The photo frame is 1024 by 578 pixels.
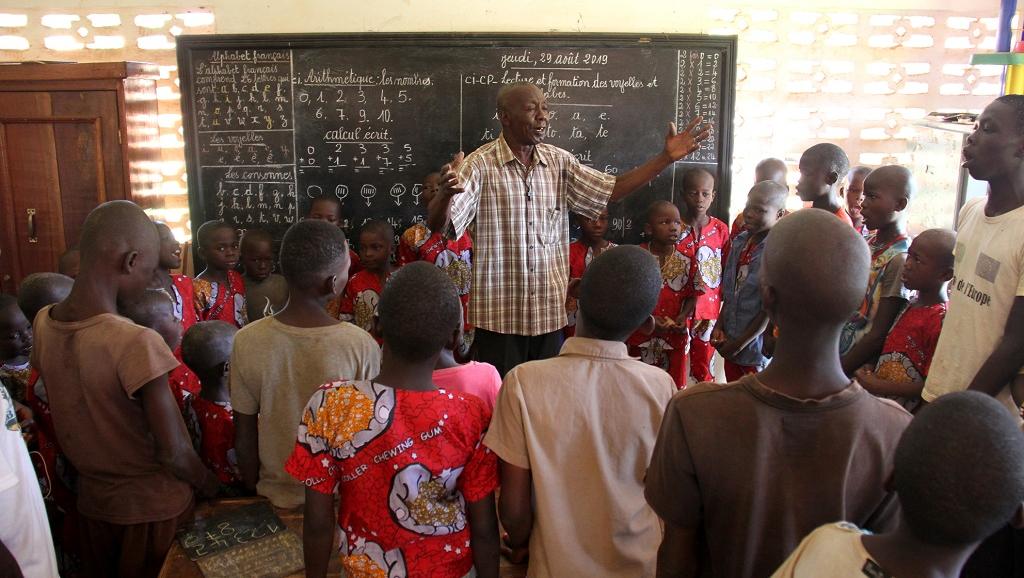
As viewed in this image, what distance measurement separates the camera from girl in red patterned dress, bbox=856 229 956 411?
2391mm

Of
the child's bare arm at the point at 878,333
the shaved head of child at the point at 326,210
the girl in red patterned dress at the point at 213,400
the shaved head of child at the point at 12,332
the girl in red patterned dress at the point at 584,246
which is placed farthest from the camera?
the shaved head of child at the point at 326,210

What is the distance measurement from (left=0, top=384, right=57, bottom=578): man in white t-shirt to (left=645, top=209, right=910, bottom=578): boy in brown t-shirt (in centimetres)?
129

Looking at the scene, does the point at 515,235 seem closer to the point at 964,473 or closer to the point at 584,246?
the point at 584,246

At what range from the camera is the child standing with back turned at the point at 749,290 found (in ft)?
10.0

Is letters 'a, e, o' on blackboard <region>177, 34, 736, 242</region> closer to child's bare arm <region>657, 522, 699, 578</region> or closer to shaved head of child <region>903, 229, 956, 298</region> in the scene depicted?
shaved head of child <region>903, 229, 956, 298</region>

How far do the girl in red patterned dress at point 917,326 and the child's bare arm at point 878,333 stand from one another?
0.12ft

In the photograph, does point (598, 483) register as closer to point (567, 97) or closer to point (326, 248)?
point (326, 248)

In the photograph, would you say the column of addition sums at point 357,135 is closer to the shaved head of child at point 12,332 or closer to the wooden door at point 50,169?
the wooden door at point 50,169

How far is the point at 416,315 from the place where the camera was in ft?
4.78

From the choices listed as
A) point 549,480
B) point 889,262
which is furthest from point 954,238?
point 549,480

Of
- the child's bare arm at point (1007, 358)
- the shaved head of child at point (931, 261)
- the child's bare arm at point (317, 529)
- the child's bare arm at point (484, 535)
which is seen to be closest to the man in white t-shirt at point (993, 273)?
the child's bare arm at point (1007, 358)

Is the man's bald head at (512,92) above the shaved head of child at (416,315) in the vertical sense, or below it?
above

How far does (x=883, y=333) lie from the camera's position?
8.46 ft

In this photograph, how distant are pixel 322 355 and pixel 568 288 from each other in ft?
5.07
